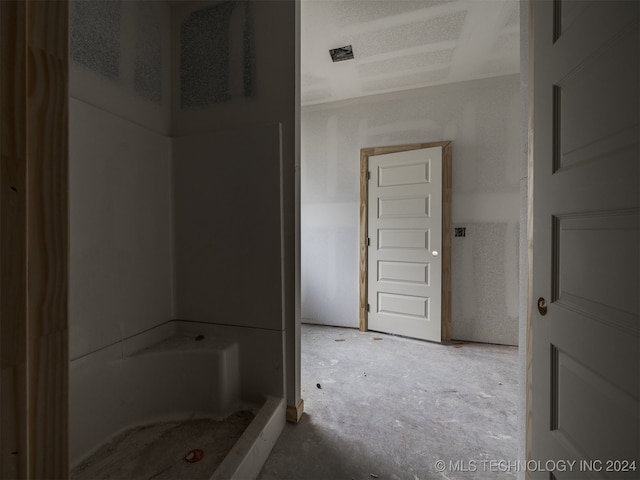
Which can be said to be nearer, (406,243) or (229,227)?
(229,227)

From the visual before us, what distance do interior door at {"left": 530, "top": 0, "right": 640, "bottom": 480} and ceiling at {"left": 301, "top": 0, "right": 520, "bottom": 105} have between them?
123 centimetres

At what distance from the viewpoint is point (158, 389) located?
159 cm

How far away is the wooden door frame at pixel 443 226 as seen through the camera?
2.82m

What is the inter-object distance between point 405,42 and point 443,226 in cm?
165

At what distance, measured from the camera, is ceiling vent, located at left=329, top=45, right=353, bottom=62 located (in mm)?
2311

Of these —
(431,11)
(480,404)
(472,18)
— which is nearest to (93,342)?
(480,404)

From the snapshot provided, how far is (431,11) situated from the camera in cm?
194

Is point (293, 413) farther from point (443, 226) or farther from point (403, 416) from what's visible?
point (443, 226)
